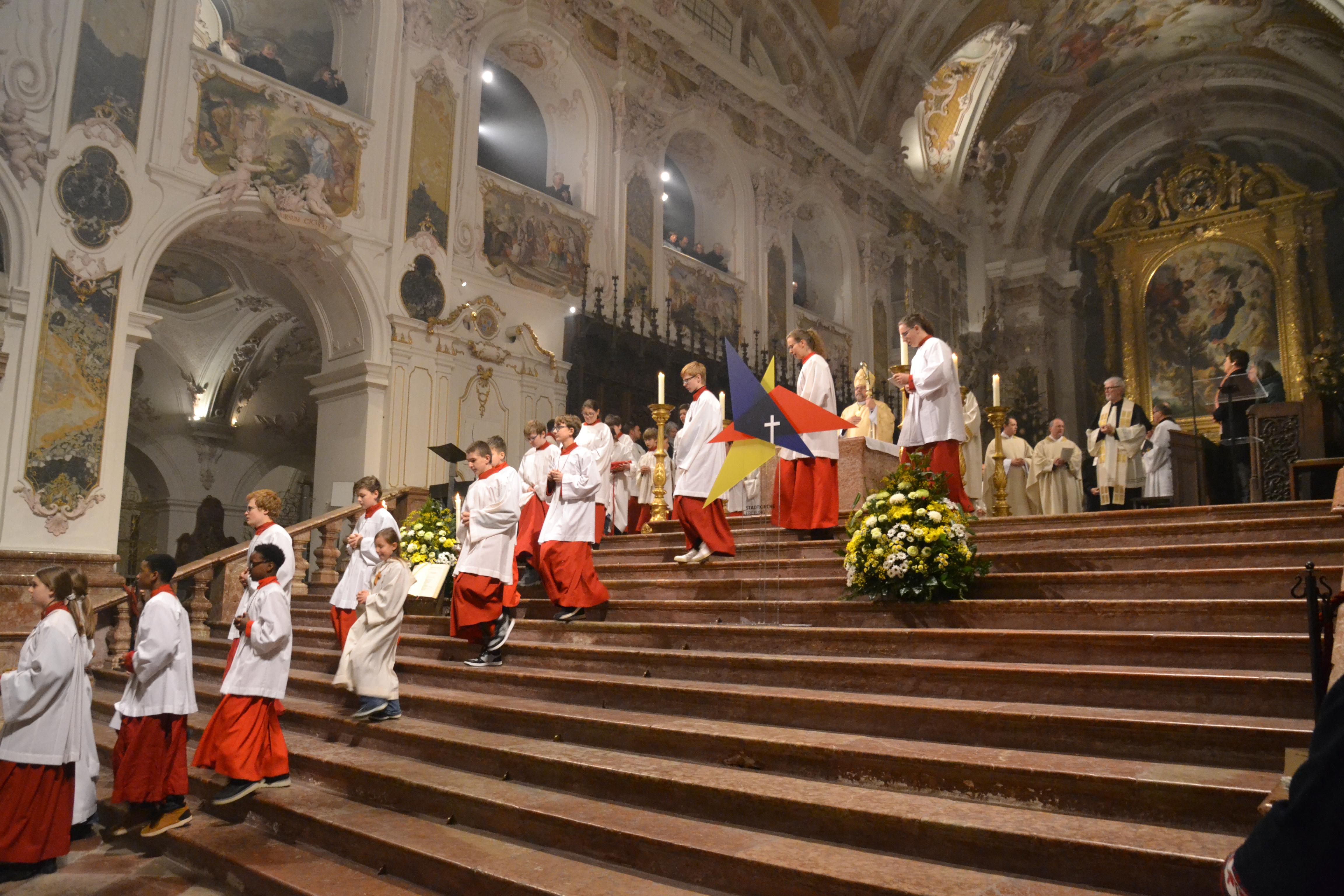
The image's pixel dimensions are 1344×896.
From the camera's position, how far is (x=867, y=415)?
11.4 m

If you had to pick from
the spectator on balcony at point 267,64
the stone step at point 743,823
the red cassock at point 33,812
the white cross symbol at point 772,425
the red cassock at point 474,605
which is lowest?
the red cassock at point 33,812

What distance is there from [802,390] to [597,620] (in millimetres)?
2597

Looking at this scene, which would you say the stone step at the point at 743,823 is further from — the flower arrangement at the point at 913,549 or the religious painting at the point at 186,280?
the religious painting at the point at 186,280

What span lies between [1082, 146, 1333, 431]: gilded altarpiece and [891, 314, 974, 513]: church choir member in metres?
18.8

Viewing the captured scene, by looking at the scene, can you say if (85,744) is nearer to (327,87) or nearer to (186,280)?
(327,87)

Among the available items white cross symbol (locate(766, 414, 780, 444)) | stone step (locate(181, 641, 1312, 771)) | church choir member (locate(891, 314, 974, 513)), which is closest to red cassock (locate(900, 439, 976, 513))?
church choir member (locate(891, 314, 974, 513))

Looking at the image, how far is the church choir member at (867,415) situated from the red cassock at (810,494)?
3.34 m

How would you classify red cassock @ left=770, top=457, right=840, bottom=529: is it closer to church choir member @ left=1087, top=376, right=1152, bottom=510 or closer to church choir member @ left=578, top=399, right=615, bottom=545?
church choir member @ left=578, top=399, right=615, bottom=545

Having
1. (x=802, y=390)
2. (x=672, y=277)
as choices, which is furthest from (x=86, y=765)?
(x=672, y=277)

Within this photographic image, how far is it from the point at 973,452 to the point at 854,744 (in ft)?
30.0

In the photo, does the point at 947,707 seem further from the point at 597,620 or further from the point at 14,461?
the point at 14,461

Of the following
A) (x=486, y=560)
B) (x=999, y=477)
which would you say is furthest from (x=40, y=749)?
(x=999, y=477)

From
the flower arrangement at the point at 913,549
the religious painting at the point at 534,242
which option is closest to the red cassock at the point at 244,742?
the flower arrangement at the point at 913,549

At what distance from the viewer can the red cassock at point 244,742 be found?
5.06 m
